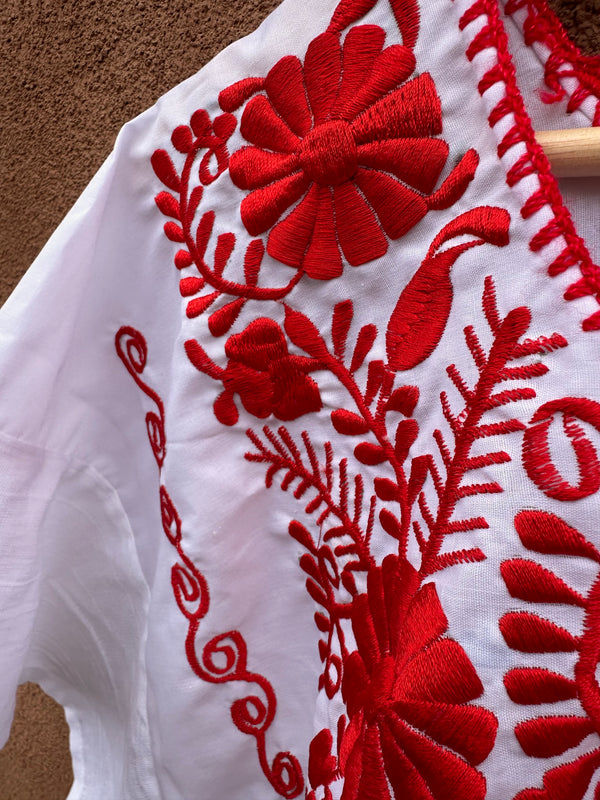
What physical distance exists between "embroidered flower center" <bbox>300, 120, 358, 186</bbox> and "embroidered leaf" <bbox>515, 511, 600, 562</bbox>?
0.60ft

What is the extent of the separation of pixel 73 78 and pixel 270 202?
1.34 feet

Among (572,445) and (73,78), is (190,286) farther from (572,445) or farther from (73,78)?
(73,78)

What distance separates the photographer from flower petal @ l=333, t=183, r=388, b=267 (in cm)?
32

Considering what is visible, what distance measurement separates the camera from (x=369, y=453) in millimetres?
337

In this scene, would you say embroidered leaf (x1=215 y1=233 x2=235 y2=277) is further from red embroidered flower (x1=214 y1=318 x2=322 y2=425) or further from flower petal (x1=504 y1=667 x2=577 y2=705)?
flower petal (x1=504 y1=667 x2=577 y2=705)

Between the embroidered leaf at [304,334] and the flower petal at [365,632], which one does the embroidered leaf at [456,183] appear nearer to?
the embroidered leaf at [304,334]

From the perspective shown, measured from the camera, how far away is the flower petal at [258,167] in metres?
0.34

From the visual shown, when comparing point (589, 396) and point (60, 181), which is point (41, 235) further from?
point (589, 396)

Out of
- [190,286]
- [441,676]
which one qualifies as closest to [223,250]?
[190,286]

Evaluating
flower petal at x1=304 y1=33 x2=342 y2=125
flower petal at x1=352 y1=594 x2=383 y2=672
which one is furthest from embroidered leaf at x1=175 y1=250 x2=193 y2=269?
flower petal at x1=352 y1=594 x2=383 y2=672

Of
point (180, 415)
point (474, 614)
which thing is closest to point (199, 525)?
point (180, 415)

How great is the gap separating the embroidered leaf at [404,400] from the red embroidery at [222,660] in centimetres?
16

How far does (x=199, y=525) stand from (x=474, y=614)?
18 cm

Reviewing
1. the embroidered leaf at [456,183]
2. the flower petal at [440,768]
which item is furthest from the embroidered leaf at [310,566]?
the embroidered leaf at [456,183]
